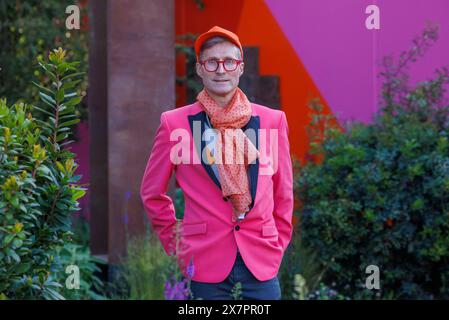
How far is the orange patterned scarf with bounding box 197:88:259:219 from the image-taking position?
3.33 metres

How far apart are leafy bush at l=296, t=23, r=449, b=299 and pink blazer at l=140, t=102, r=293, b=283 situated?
2477 mm

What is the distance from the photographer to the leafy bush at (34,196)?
9.73 ft

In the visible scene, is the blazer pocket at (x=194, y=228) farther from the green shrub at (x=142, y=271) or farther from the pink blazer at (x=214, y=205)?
the green shrub at (x=142, y=271)

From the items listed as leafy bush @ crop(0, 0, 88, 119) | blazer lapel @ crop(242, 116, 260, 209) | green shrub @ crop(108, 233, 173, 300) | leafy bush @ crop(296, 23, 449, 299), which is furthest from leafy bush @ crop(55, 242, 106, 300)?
blazer lapel @ crop(242, 116, 260, 209)

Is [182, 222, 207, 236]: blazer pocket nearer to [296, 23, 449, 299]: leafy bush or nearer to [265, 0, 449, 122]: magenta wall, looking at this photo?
[296, 23, 449, 299]: leafy bush

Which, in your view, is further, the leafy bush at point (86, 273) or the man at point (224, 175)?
the leafy bush at point (86, 273)

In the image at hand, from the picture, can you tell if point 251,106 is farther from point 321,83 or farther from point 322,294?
point 321,83

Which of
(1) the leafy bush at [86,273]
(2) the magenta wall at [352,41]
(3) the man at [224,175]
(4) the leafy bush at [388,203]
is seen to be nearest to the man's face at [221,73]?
(3) the man at [224,175]

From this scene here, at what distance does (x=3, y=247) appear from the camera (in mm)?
2926

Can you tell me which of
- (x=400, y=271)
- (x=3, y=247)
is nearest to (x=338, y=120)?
(x=400, y=271)

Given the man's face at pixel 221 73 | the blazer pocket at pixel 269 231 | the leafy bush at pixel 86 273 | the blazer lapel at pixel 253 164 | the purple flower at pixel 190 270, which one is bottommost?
the leafy bush at pixel 86 273

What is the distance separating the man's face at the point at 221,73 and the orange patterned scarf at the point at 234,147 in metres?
0.06
